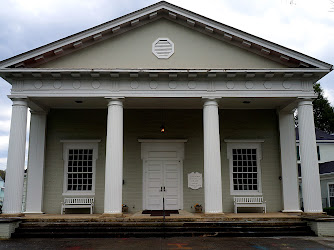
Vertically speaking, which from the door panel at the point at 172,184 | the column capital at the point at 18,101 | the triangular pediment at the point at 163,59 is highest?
the triangular pediment at the point at 163,59

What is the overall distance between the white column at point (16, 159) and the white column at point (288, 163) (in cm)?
1107

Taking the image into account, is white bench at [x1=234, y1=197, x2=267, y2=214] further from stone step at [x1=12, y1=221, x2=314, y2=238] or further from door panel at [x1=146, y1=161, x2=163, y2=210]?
door panel at [x1=146, y1=161, x2=163, y2=210]

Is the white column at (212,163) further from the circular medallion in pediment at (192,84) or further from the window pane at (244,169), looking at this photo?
the window pane at (244,169)

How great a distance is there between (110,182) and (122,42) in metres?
5.68

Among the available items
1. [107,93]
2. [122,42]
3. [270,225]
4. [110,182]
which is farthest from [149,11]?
[270,225]

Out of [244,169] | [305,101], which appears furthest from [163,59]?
[244,169]

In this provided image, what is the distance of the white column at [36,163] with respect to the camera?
51.0 ft

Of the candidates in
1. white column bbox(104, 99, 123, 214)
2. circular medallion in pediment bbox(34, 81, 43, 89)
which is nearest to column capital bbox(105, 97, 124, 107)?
white column bbox(104, 99, 123, 214)

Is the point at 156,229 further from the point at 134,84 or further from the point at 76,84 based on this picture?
the point at 76,84

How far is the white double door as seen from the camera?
16109 millimetres

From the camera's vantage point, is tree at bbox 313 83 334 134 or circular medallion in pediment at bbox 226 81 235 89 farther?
tree at bbox 313 83 334 134

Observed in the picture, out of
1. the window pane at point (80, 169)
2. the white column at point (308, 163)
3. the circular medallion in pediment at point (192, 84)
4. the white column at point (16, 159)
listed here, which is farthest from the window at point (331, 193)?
the white column at point (16, 159)

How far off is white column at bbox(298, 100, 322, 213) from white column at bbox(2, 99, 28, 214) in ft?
35.1

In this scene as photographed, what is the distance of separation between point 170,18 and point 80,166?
778 centimetres
